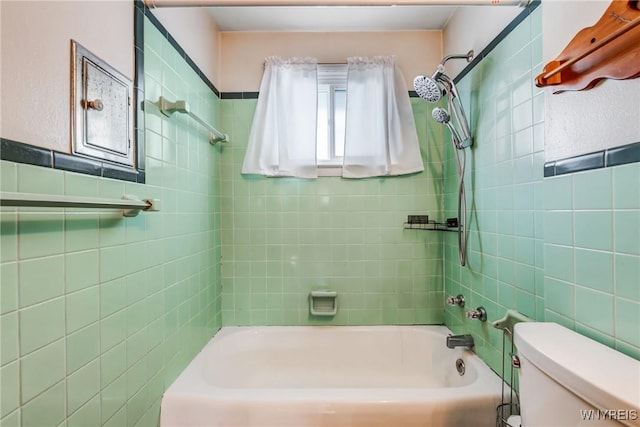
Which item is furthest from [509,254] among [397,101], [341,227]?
[397,101]

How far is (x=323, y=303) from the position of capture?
6.25 ft

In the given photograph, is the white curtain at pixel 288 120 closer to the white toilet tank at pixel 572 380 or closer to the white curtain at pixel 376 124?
the white curtain at pixel 376 124

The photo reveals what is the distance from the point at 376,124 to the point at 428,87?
0.45 m

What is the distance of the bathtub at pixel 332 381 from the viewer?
3.59 ft

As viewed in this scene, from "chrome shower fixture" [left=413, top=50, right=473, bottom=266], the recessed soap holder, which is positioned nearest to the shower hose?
"chrome shower fixture" [left=413, top=50, right=473, bottom=266]

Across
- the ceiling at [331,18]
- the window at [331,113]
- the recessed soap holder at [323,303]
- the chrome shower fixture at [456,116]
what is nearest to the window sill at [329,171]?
the window at [331,113]

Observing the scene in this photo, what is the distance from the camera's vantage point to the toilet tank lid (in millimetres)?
547

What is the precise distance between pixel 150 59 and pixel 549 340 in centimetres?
159

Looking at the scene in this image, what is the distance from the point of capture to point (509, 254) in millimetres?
1205

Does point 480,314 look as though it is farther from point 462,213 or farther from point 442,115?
point 442,115

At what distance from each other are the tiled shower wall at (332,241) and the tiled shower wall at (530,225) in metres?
0.17

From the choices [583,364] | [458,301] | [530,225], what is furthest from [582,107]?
[458,301]

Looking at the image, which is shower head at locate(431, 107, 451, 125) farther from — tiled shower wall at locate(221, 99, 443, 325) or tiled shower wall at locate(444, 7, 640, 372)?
tiled shower wall at locate(221, 99, 443, 325)

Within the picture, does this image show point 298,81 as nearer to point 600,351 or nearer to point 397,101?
point 397,101
